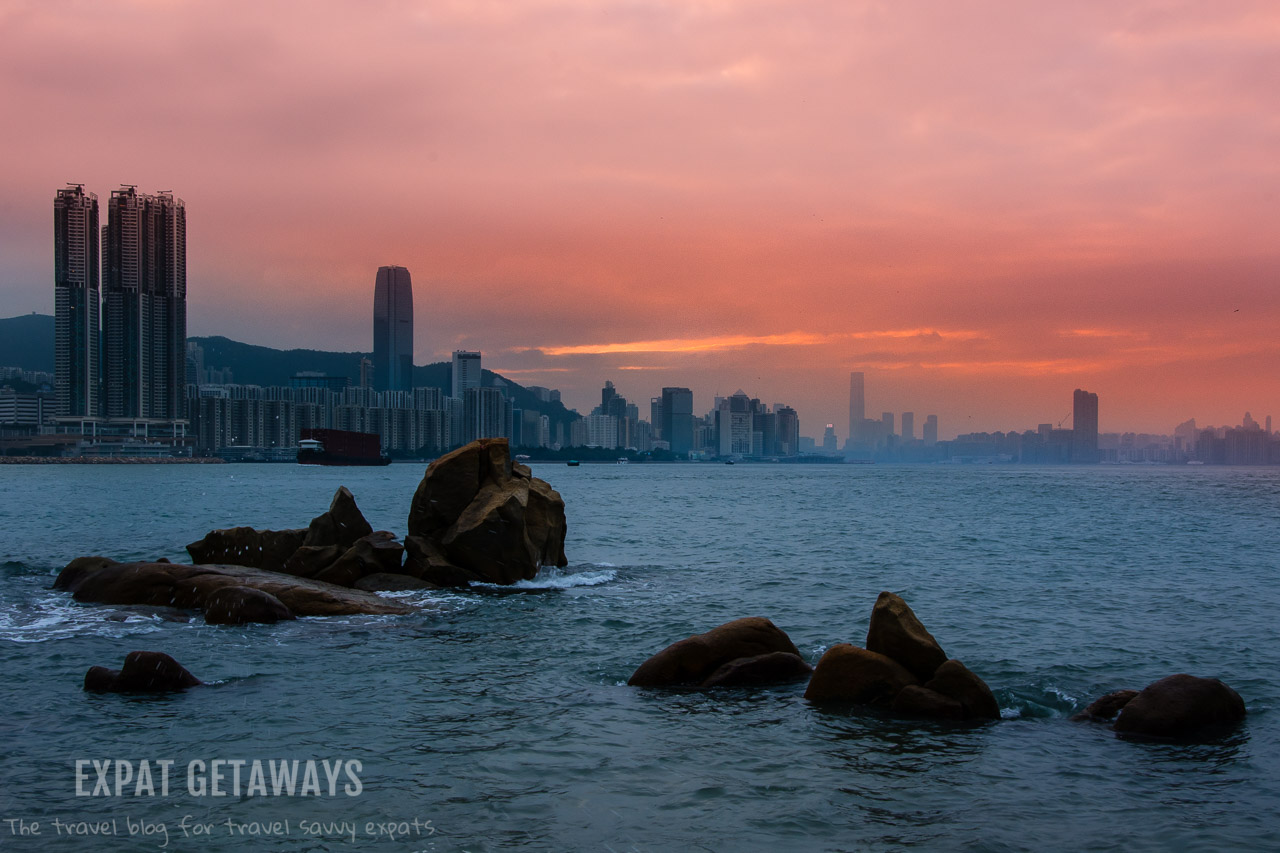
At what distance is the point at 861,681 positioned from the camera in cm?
1538

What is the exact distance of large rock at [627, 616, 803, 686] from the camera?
16953mm

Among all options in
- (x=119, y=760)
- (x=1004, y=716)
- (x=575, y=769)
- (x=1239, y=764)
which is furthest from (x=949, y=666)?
(x=119, y=760)

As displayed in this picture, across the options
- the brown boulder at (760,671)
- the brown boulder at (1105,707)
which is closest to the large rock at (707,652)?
the brown boulder at (760,671)

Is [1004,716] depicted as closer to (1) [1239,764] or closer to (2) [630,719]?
(1) [1239,764]

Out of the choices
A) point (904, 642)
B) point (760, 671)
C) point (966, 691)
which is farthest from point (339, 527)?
point (966, 691)

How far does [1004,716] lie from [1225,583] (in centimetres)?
2322

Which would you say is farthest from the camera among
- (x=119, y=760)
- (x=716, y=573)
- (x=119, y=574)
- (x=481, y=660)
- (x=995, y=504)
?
(x=995, y=504)

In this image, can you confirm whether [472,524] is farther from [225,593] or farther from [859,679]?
[859,679]

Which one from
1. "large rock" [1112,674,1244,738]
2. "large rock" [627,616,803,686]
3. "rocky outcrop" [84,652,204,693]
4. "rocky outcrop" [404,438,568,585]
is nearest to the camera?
"large rock" [1112,674,1244,738]

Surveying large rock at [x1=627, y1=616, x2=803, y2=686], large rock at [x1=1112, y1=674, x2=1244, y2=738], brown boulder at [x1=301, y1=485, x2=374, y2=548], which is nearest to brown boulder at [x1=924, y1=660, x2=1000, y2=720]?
large rock at [x1=1112, y1=674, x2=1244, y2=738]

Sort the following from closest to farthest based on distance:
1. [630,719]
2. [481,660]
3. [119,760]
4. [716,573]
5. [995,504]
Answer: [119,760]
[630,719]
[481,660]
[716,573]
[995,504]

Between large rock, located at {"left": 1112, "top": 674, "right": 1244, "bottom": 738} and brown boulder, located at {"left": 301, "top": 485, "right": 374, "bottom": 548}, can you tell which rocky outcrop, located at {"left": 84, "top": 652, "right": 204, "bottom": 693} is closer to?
brown boulder, located at {"left": 301, "top": 485, "right": 374, "bottom": 548}

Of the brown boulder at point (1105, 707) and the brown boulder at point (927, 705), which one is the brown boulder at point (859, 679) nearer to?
the brown boulder at point (927, 705)

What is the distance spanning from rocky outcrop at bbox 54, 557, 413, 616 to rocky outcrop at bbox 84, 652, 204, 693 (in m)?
7.20
